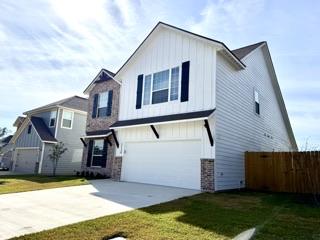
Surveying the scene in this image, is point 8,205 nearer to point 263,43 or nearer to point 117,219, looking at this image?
point 117,219

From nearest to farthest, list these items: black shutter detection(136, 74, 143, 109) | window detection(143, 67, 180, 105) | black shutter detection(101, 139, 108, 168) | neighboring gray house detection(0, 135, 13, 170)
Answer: window detection(143, 67, 180, 105) → black shutter detection(136, 74, 143, 109) → black shutter detection(101, 139, 108, 168) → neighboring gray house detection(0, 135, 13, 170)

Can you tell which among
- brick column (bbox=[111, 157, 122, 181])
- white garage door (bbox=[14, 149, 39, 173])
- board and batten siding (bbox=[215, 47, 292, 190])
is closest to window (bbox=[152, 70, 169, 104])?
board and batten siding (bbox=[215, 47, 292, 190])

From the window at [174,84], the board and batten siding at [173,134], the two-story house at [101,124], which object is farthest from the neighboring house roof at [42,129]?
the window at [174,84]

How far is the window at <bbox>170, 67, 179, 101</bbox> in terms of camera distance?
13.5 m

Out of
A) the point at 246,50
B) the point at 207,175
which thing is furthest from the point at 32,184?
the point at 246,50

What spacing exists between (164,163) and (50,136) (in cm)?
1400

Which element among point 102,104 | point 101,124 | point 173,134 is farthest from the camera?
point 102,104

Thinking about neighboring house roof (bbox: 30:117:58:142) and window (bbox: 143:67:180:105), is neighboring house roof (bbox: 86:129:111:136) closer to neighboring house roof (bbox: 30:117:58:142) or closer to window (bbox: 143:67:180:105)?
window (bbox: 143:67:180:105)

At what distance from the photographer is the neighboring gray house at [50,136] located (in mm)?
22656

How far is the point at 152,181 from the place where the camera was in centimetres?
1386

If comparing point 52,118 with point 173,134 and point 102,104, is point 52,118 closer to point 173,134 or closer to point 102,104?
point 102,104

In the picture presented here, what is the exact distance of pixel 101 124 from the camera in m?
18.9

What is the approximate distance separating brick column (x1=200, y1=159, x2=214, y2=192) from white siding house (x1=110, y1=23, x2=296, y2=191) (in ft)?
0.14

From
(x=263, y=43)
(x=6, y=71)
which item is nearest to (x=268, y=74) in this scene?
(x=263, y=43)
